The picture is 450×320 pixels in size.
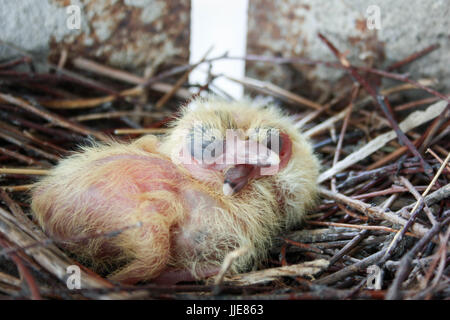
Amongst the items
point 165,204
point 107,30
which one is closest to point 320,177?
point 165,204

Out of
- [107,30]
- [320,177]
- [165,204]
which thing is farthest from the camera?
[107,30]

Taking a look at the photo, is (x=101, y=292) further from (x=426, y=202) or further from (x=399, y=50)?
(x=399, y=50)

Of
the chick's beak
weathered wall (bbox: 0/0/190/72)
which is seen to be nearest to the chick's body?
the chick's beak

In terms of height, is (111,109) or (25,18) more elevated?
(25,18)

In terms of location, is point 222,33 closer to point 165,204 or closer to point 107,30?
point 107,30

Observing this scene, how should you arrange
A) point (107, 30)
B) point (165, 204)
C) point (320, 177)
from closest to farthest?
point (165, 204) < point (320, 177) < point (107, 30)

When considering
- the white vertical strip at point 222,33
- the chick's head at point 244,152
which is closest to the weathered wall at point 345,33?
the white vertical strip at point 222,33
